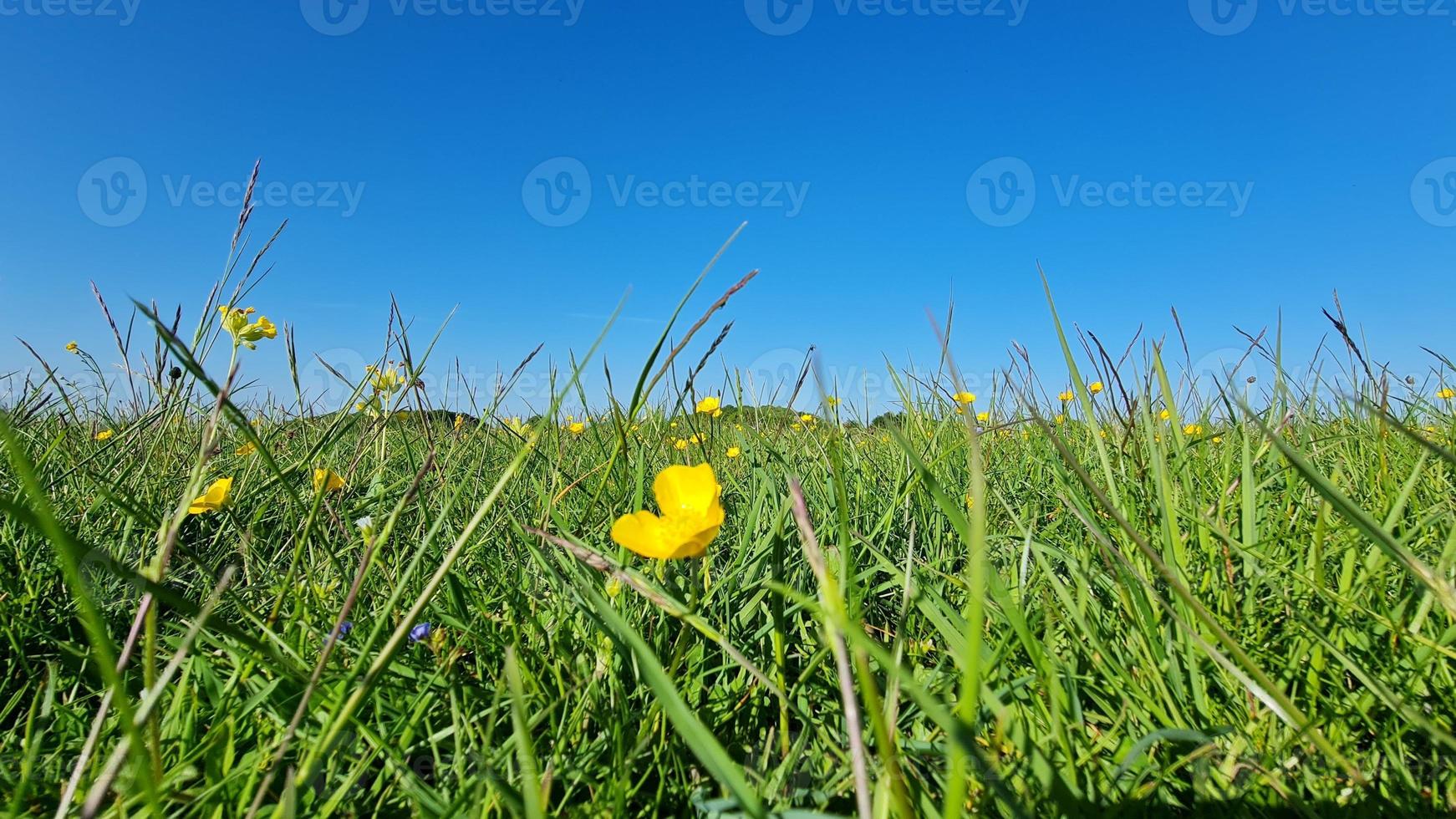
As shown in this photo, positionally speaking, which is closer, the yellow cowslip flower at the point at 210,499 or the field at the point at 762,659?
the field at the point at 762,659

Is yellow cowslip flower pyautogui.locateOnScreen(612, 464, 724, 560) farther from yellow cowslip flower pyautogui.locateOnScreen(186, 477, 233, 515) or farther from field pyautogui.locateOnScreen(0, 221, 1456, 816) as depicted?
yellow cowslip flower pyautogui.locateOnScreen(186, 477, 233, 515)

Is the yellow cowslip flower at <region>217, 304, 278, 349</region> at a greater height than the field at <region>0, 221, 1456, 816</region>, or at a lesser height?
greater

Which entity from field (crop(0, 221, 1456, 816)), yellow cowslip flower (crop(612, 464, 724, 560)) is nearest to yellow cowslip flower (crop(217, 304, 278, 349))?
field (crop(0, 221, 1456, 816))

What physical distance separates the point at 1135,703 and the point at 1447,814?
27 centimetres

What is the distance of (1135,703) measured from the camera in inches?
34.9

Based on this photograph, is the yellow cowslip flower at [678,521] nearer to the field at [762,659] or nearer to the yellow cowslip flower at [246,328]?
the field at [762,659]

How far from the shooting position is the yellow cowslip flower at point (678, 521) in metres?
0.78

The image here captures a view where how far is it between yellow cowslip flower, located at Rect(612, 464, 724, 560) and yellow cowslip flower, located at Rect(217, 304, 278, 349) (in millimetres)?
1208

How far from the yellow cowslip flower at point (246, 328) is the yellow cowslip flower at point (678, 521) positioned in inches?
47.6

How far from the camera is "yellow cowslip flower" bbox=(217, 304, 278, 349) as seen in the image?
1.62m

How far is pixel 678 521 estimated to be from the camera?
832 millimetres

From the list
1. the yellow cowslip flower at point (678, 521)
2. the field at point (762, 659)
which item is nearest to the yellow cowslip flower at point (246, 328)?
the field at point (762, 659)

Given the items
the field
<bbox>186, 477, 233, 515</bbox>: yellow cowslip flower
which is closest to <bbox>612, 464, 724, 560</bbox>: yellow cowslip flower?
the field

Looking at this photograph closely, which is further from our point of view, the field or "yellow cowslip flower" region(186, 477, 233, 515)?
"yellow cowslip flower" region(186, 477, 233, 515)
